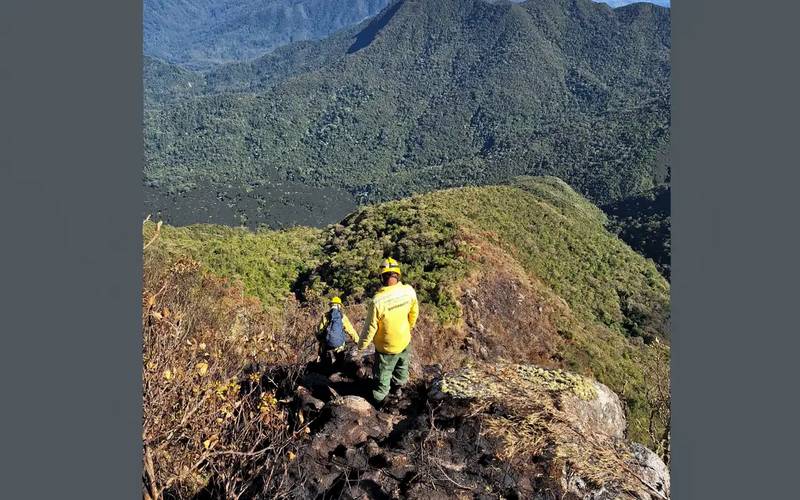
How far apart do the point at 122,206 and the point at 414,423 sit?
125 inches

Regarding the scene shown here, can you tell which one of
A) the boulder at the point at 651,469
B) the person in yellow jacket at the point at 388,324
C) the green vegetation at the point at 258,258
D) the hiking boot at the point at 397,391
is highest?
the person in yellow jacket at the point at 388,324

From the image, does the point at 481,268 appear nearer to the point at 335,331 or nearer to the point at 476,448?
the point at 335,331

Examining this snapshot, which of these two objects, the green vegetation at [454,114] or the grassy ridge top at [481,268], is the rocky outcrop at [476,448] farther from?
the green vegetation at [454,114]

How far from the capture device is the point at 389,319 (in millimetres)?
4262

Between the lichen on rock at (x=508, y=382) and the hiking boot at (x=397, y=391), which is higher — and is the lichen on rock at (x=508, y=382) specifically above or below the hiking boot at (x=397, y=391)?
above

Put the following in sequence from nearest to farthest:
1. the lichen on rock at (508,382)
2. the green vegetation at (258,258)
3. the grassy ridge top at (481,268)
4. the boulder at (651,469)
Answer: the boulder at (651,469)
the lichen on rock at (508,382)
the grassy ridge top at (481,268)
the green vegetation at (258,258)

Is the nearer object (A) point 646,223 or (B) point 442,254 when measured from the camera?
(B) point 442,254

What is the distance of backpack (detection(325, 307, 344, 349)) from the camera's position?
5.21 meters

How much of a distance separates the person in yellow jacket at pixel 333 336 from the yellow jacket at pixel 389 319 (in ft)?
2.63

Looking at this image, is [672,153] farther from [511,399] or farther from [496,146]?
[496,146]

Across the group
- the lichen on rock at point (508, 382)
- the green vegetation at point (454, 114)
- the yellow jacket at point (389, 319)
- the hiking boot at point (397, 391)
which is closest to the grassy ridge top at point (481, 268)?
the lichen on rock at point (508, 382)

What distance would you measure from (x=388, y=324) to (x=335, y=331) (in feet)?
3.65

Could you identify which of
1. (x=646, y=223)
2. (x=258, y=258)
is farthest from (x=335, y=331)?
(x=646, y=223)

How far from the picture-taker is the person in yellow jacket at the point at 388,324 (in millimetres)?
4230
